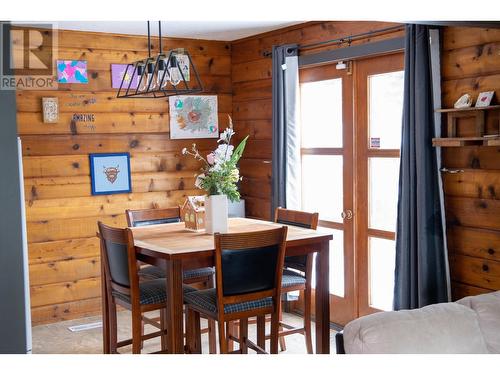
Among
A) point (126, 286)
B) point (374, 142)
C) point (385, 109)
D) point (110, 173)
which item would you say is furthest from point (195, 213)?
point (110, 173)

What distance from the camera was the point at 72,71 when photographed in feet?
16.9

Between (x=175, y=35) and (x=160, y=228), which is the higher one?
(x=175, y=35)

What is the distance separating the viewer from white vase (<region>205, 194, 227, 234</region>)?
12.3ft

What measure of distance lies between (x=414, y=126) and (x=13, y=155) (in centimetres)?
260

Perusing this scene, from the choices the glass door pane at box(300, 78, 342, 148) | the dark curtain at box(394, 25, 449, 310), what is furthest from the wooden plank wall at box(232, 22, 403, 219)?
the dark curtain at box(394, 25, 449, 310)

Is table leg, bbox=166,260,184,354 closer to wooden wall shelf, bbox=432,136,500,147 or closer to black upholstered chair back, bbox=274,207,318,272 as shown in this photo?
black upholstered chair back, bbox=274,207,318,272

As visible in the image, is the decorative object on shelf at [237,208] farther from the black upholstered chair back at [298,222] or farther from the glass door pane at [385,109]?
the glass door pane at [385,109]

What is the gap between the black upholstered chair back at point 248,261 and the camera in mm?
3162

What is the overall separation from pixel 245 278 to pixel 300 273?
1.05 m

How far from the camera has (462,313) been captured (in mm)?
2104

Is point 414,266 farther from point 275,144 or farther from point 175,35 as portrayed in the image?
point 175,35

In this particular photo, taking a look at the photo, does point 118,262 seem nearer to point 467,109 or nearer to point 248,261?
point 248,261
